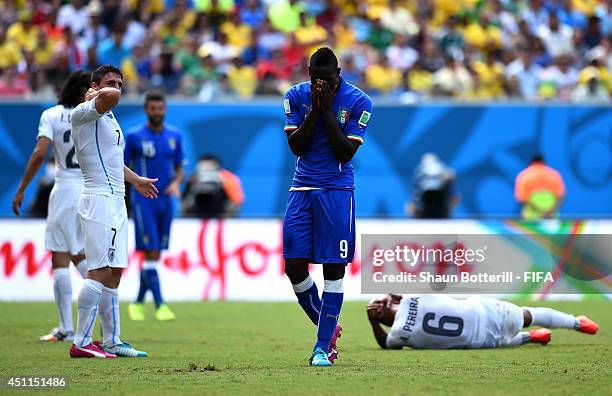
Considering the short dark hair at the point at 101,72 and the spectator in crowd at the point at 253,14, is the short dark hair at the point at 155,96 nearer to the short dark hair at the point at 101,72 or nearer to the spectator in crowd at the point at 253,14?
the short dark hair at the point at 101,72

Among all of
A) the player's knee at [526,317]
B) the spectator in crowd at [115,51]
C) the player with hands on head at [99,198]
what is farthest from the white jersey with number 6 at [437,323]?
the spectator in crowd at [115,51]

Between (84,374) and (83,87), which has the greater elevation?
(83,87)

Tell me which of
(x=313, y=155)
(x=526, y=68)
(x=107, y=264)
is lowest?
(x=107, y=264)

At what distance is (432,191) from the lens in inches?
872

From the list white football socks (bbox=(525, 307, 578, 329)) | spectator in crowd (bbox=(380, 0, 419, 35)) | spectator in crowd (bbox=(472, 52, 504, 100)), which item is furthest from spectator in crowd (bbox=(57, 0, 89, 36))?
white football socks (bbox=(525, 307, 578, 329))

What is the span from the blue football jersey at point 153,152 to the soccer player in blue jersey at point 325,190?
557cm

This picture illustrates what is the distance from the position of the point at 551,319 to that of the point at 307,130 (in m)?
3.78

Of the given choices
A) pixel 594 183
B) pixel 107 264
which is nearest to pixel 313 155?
pixel 107 264

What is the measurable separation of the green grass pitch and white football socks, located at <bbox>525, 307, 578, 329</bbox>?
218 millimetres

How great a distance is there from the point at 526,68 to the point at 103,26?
8.80m

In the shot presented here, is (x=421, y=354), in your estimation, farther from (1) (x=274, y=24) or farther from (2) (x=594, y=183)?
(1) (x=274, y=24)

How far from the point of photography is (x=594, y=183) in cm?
2328

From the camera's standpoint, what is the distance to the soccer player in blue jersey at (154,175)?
14.9 metres

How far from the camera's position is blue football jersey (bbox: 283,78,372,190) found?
9477mm
